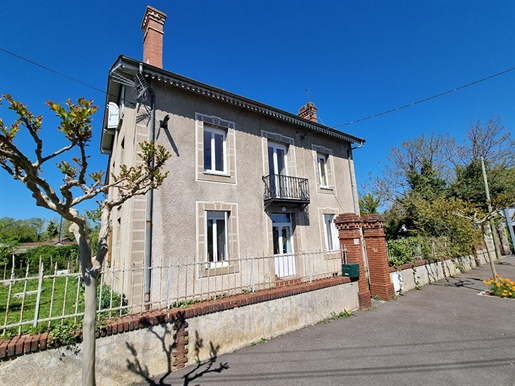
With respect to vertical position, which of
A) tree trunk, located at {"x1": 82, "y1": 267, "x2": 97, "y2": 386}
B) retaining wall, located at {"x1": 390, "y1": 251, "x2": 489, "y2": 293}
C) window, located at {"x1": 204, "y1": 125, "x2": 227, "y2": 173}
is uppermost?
window, located at {"x1": 204, "y1": 125, "x2": 227, "y2": 173}

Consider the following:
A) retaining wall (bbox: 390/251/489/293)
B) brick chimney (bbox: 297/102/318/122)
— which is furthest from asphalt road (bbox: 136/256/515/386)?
brick chimney (bbox: 297/102/318/122)

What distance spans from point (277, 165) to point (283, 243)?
328 cm

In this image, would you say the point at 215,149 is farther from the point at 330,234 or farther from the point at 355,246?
the point at 330,234

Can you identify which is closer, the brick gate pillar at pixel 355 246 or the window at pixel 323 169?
the brick gate pillar at pixel 355 246

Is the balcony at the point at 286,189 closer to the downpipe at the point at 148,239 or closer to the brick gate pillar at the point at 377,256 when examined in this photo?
the brick gate pillar at the point at 377,256

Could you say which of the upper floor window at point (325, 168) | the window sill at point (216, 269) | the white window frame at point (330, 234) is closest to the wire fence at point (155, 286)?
the window sill at point (216, 269)

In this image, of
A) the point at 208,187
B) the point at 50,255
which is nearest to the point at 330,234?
the point at 208,187

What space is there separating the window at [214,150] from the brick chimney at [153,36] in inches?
110

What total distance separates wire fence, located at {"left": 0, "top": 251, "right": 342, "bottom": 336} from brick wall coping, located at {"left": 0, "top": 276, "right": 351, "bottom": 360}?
24 centimetres

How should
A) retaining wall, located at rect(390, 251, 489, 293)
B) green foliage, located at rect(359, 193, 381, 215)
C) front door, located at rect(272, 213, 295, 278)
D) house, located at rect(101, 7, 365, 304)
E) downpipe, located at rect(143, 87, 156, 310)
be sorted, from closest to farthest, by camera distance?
downpipe, located at rect(143, 87, 156, 310)
house, located at rect(101, 7, 365, 304)
retaining wall, located at rect(390, 251, 489, 293)
front door, located at rect(272, 213, 295, 278)
green foliage, located at rect(359, 193, 381, 215)

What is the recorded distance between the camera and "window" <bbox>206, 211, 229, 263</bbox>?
26.0 feet

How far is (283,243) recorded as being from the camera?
10.3m

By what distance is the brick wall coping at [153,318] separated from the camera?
332cm

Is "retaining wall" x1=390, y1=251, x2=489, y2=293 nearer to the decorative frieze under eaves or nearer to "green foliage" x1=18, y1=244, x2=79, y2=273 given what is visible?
the decorative frieze under eaves
